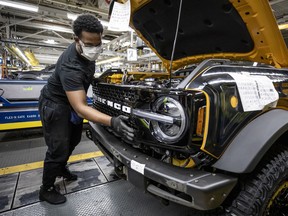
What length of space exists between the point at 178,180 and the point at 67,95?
3.55 feet

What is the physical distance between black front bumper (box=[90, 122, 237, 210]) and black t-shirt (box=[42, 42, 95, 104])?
0.66m

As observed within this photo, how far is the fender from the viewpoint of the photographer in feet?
3.37

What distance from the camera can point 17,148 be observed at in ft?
10.7

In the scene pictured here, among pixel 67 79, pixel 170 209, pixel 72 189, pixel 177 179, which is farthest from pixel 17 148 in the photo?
pixel 177 179

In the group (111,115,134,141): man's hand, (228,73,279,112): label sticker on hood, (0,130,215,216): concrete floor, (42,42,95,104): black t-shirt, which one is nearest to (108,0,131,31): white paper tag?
(42,42,95,104): black t-shirt

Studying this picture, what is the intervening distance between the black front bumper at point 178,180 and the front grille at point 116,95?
356mm

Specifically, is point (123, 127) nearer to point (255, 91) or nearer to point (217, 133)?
point (217, 133)

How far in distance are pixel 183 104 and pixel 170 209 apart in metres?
1.21

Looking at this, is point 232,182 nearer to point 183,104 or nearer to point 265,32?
point 183,104

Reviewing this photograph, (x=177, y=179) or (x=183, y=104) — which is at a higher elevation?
(x=183, y=104)

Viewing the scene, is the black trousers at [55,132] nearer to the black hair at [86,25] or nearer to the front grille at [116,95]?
the front grille at [116,95]

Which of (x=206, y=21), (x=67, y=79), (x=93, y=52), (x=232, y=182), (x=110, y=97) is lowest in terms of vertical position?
(x=232, y=182)

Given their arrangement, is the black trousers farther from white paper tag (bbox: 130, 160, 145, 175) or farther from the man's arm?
white paper tag (bbox: 130, 160, 145, 175)

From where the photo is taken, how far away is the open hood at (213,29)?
5.08 feet
